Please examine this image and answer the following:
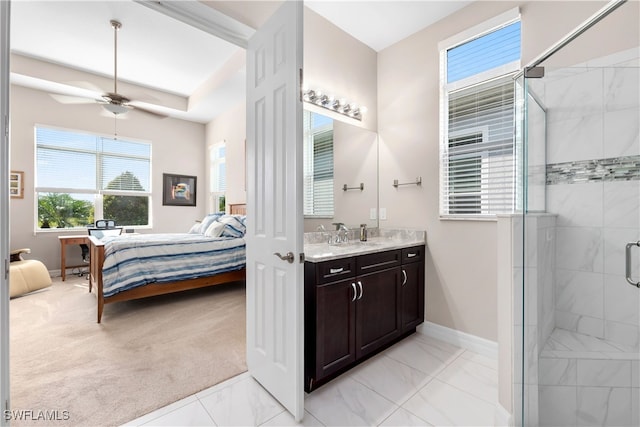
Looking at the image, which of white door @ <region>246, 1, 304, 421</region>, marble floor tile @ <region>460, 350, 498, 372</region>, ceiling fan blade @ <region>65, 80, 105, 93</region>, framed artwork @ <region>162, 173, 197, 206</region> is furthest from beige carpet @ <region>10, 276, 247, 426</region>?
ceiling fan blade @ <region>65, 80, 105, 93</region>

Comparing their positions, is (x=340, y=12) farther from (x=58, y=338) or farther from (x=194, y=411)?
(x=58, y=338)

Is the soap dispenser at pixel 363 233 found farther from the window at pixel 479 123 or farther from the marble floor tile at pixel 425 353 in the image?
the marble floor tile at pixel 425 353

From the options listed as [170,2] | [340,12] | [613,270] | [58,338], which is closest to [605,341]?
[613,270]

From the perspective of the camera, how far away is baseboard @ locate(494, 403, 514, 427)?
4.99 feet

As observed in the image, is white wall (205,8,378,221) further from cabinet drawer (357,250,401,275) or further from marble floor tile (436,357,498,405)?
marble floor tile (436,357,498,405)

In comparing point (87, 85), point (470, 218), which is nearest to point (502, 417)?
point (470, 218)

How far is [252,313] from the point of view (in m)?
1.93

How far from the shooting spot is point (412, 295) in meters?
2.57

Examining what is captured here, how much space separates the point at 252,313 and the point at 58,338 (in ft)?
6.56

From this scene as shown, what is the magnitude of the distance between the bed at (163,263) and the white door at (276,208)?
1909 millimetres

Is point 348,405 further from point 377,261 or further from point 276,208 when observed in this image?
point 276,208

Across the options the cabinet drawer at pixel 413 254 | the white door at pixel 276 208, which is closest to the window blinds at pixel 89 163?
the white door at pixel 276 208

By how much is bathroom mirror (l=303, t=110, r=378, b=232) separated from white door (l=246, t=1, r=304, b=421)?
30.2 inches

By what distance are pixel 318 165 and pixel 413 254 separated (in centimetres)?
122
